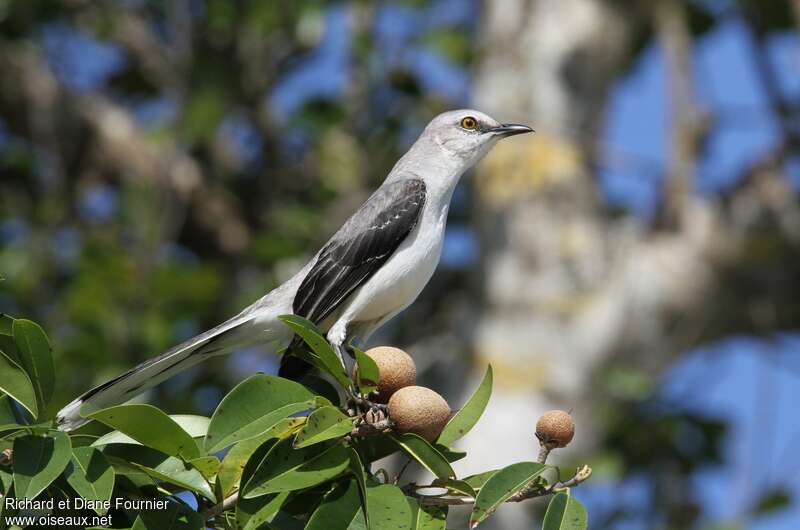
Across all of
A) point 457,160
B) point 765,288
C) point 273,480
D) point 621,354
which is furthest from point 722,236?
point 273,480

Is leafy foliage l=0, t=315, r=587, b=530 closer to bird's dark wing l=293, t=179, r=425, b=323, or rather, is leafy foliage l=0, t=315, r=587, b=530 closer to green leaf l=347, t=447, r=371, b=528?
green leaf l=347, t=447, r=371, b=528

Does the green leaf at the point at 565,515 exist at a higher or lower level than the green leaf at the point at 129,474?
lower

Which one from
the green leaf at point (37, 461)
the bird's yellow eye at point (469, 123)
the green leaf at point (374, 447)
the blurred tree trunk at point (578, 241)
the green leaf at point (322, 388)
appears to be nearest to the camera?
the green leaf at point (37, 461)

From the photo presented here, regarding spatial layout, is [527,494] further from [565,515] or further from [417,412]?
[417,412]

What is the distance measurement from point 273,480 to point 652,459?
6.39 metres

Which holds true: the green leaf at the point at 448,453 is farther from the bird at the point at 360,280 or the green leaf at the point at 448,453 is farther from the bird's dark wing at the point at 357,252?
the bird's dark wing at the point at 357,252

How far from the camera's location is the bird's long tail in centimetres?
371

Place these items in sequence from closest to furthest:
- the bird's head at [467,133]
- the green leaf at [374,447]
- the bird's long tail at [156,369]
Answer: the green leaf at [374,447] → the bird's long tail at [156,369] → the bird's head at [467,133]

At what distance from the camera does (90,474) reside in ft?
9.04

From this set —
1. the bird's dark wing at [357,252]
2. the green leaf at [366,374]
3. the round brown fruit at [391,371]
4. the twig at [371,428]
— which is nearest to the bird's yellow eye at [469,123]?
the bird's dark wing at [357,252]

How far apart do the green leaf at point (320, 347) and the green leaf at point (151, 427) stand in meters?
0.44

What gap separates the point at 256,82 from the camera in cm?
944

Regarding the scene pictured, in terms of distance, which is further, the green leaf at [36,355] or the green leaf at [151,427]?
the green leaf at [36,355]

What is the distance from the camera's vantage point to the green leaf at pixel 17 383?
2.91 m
